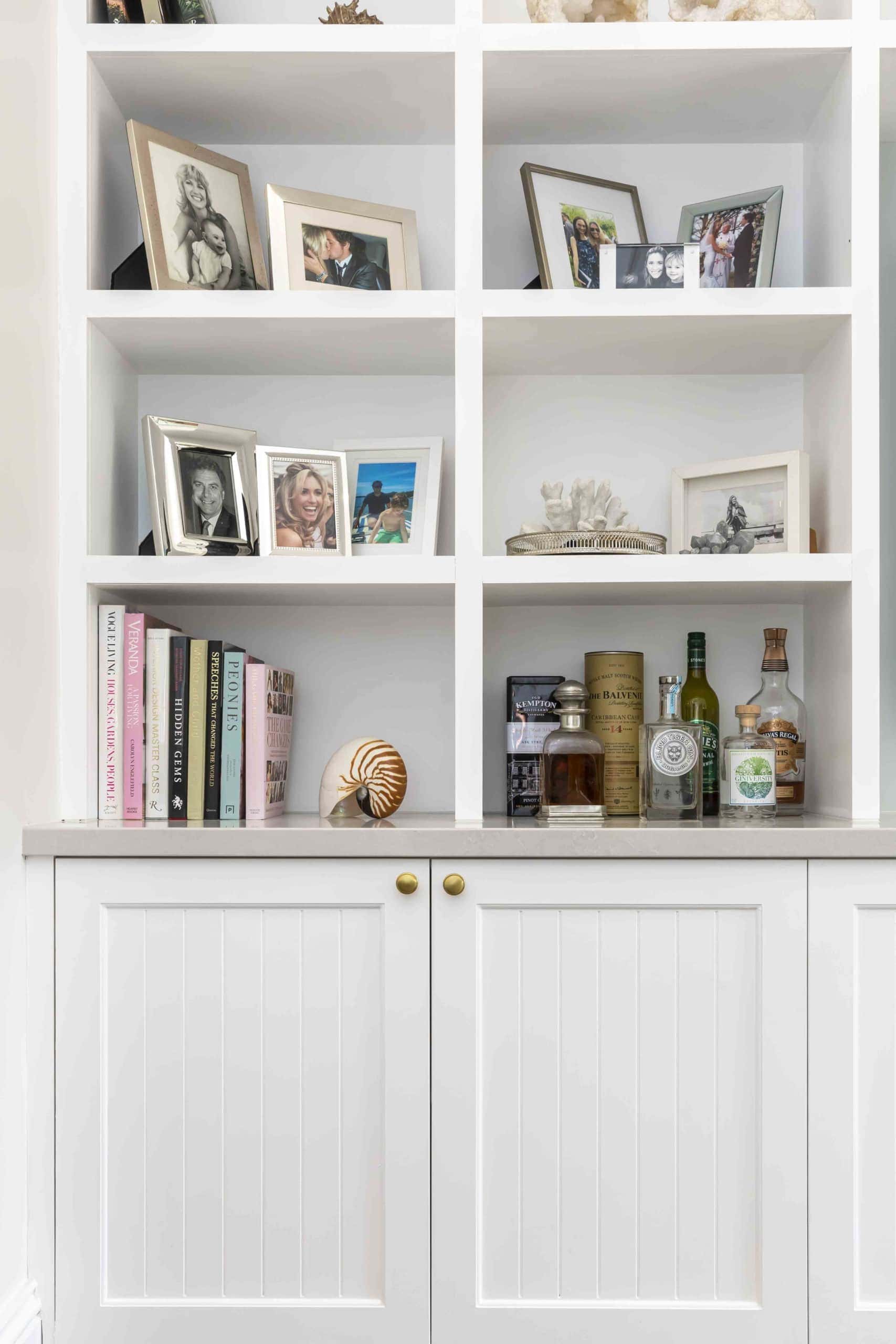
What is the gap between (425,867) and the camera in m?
1.47

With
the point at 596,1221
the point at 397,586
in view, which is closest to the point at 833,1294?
the point at 596,1221

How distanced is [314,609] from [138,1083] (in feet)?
2.70

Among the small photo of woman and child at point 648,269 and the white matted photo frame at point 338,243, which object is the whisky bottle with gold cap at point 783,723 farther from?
the white matted photo frame at point 338,243

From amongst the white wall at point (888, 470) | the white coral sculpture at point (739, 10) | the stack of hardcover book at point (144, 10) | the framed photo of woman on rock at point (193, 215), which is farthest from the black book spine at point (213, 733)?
Answer: the white coral sculpture at point (739, 10)

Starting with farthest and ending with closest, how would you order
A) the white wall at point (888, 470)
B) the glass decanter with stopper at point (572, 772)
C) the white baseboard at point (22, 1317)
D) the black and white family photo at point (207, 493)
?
1. the white wall at point (888, 470)
2. the black and white family photo at point (207, 493)
3. the glass decanter with stopper at point (572, 772)
4. the white baseboard at point (22, 1317)

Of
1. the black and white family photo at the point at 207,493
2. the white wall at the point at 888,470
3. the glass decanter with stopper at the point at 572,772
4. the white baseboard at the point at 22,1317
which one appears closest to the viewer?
the white baseboard at the point at 22,1317

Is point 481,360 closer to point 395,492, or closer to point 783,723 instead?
point 395,492

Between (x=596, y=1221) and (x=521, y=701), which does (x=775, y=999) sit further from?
(x=521, y=701)

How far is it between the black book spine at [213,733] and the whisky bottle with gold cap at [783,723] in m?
0.86

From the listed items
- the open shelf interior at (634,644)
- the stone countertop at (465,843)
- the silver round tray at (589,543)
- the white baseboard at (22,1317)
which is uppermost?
the silver round tray at (589,543)

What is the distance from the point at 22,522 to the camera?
1.49 meters

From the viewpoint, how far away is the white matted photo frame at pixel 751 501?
166 centimetres

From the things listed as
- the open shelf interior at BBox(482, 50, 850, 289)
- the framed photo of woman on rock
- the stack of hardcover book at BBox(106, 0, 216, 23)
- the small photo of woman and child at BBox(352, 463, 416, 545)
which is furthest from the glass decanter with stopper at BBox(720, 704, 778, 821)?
the stack of hardcover book at BBox(106, 0, 216, 23)

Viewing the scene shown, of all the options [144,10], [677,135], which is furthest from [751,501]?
[144,10]
